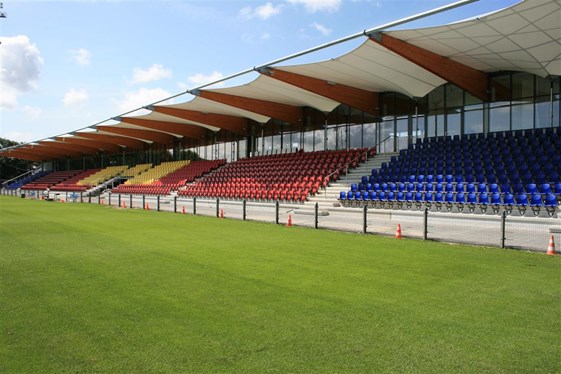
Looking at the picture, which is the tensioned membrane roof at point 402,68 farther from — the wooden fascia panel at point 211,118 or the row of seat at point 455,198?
the row of seat at point 455,198

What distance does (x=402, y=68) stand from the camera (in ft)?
69.5

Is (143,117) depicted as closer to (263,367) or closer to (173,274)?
(173,274)

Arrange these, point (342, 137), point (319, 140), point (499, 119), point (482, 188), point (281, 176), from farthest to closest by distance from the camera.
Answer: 1. point (319, 140)
2. point (342, 137)
3. point (281, 176)
4. point (499, 119)
5. point (482, 188)

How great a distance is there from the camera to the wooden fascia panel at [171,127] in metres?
38.5

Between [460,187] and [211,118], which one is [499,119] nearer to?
[460,187]

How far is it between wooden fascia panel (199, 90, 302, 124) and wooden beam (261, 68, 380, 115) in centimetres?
654

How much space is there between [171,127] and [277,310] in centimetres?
3922

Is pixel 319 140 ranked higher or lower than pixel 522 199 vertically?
higher

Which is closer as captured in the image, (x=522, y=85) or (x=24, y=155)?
(x=522, y=85)

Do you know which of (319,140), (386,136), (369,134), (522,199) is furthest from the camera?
(319,140)

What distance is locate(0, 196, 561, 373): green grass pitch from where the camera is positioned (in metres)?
3.65

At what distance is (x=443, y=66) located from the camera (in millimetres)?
19859

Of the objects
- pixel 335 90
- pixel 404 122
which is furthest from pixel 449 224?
pixel 404 122

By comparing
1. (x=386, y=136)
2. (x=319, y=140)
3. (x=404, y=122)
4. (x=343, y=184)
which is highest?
(x=404, y=122)
